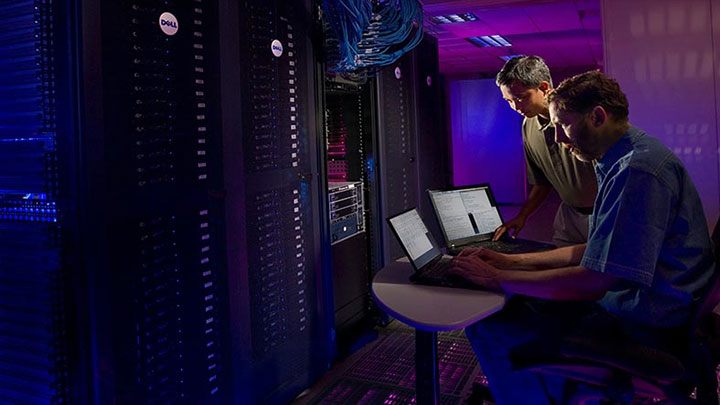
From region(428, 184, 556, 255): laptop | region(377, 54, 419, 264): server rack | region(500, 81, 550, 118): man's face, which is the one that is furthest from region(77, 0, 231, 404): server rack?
region(377, 54, 419, 264): server rack

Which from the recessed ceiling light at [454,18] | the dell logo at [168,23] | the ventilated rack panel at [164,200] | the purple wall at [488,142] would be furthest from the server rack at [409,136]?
the purple wall at [488,142]

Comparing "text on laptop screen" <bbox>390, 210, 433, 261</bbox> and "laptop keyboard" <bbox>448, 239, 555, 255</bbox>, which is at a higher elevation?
"text on laptop screen" <bbox>390, 210, 433, 261</bbox>

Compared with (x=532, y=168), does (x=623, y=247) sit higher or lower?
lower

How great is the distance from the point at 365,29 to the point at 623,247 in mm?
1989

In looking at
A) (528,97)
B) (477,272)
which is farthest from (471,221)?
(477,272)

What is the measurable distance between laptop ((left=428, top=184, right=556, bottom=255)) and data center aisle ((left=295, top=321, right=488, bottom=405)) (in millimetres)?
668

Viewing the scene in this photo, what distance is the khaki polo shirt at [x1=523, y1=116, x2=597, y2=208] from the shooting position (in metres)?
2.52

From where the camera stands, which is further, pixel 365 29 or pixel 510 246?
pixel 365 29

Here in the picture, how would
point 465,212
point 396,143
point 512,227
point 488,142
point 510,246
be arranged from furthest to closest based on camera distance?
point 488,142, point 396,143, point 512,227, point 465,212, point 510,246

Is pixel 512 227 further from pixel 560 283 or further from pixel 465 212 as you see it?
pixel 560 283

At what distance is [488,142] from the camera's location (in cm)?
953

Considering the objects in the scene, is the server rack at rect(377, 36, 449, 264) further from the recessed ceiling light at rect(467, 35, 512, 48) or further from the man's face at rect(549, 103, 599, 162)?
the recessed ceiling light at rect(467, 35, 512, 48)

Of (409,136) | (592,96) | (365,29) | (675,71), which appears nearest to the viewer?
(592,96)

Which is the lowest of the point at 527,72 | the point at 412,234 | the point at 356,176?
the point at 412,234
